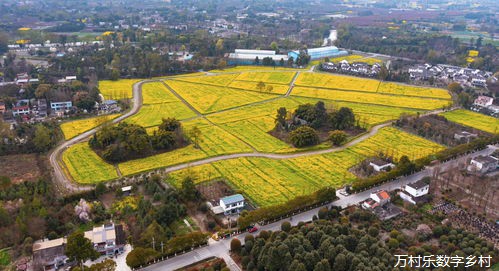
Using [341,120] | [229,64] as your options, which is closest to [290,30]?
[229,64]

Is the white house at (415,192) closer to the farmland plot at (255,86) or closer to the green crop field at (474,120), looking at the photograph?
the green crop field at (474,120)

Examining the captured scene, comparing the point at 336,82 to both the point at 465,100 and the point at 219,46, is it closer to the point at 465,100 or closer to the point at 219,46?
the point at 465,100

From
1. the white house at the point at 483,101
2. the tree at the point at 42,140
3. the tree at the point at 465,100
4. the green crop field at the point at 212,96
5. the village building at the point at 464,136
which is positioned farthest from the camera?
the green crop field at the point at 212,96

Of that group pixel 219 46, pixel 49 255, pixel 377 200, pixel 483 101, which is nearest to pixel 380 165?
pixel 377 200

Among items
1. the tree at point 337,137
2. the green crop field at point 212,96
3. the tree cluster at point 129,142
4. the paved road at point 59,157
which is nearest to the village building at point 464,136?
the tree at point 337,137

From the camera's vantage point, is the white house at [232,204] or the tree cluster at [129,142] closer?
the white house at [232,204]

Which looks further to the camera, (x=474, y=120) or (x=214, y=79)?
(x=214, y=79)

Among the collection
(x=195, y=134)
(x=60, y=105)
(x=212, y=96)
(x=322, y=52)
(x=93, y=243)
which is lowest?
(x=93, y=243)

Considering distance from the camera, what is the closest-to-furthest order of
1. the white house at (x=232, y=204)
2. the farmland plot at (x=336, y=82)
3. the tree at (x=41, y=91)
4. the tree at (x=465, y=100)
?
1. the white house at (x=232, y=204)
2. the tree at (x=41, y=91)
3. the tree at (x=465, y=100)
4. the farmland plot at (x=336, y=82)
